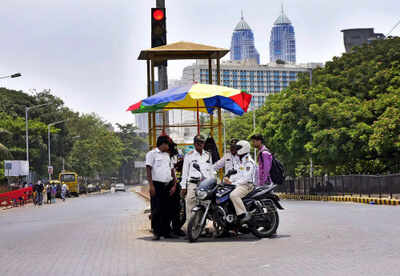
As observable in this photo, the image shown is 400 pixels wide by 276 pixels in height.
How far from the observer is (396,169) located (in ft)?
138

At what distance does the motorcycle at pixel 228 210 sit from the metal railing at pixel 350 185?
67.2 ft

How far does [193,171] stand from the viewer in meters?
12.8

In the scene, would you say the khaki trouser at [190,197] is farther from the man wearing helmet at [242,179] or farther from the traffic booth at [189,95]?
the traffic booth at [189,95]

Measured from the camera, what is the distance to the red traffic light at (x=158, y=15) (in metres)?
16.1

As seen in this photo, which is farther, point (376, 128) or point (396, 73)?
point (396, 73)

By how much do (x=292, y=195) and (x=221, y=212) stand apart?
39.8 m

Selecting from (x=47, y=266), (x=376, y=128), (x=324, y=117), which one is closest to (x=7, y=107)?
(x=324, y=117)

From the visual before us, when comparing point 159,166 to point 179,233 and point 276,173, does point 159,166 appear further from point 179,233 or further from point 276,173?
point 276,173

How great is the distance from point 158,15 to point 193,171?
473 centimetres

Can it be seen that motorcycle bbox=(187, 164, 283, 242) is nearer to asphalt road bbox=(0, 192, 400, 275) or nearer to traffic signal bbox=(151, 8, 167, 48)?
asphalt road bbox=(0, 192, 400, 275)

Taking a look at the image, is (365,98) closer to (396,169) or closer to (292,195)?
(396,169)

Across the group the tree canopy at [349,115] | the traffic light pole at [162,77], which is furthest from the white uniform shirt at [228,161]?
the tree canopy at [349,115]

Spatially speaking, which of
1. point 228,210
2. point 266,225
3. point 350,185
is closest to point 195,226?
point 228,210

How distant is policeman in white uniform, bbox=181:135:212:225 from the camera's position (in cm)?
1275
